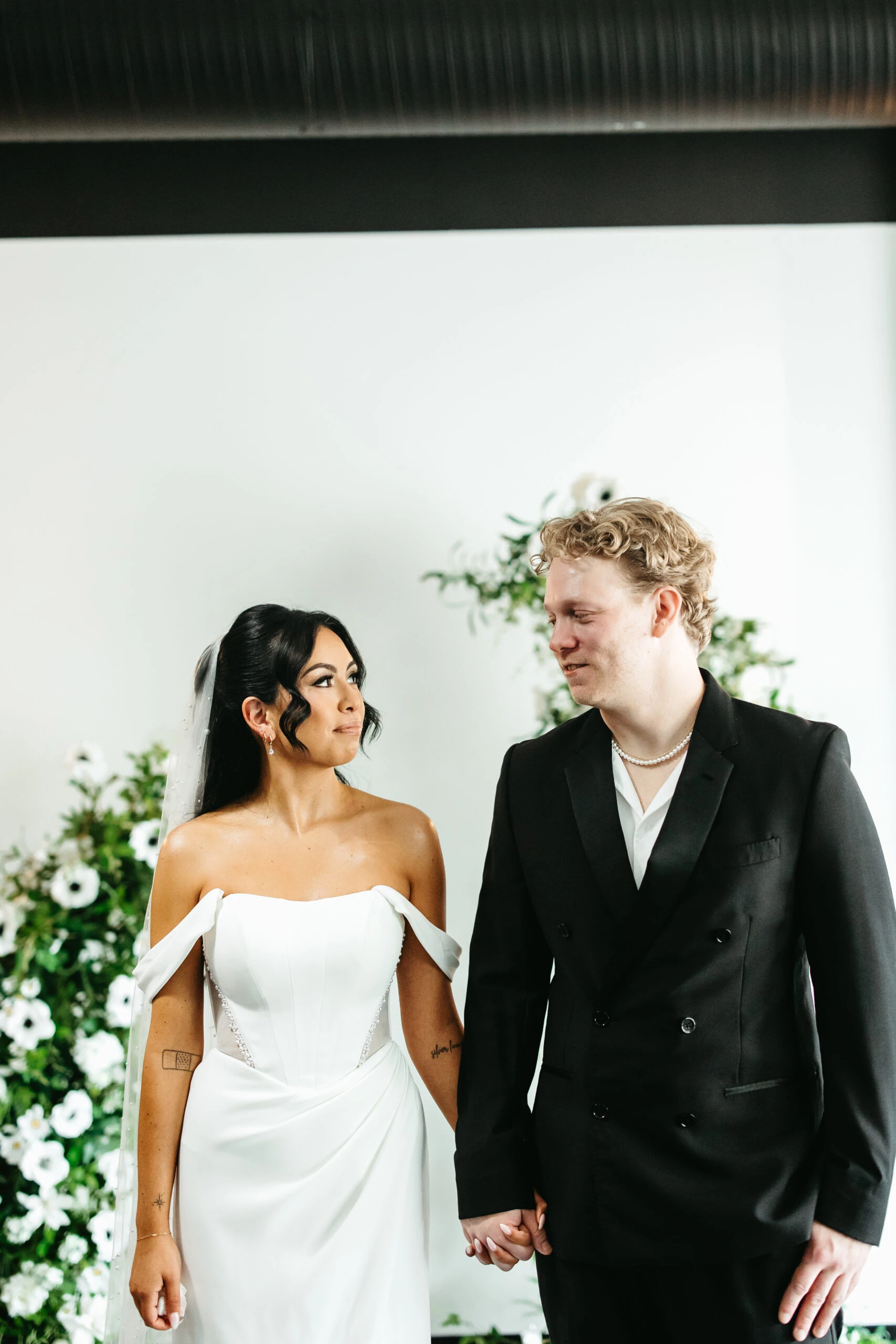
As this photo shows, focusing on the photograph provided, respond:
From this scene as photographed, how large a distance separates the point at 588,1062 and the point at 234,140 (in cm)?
259

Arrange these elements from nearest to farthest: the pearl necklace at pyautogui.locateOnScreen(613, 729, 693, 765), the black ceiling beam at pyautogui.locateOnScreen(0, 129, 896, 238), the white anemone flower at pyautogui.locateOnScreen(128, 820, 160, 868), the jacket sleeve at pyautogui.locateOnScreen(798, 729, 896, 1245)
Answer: the jacket sleeve at pyautogui.locateOnScreen(798, 729, 896, 1245)
the pearl necklace at pyautogui.locateOnScreen(613, 729, 693, 765)
the white anemone flower at pyautogui.locateOnScreen(128, 820, 160, 868)
the black ceiling beam at pyautogui.locateOnScreen(0, 129, 896, 238)

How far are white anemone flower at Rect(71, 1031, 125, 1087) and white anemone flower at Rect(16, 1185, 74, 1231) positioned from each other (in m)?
0.25

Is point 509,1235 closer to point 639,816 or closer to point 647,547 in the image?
point 639,816

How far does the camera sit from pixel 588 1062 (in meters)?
1.76

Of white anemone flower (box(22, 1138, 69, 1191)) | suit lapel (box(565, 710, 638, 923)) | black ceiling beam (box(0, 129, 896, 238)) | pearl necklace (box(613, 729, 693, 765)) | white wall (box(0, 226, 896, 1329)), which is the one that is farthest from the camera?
black ceiling beam (box(0, 129, 896, 238))

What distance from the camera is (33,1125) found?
245cm

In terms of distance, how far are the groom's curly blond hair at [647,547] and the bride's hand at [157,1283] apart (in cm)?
144

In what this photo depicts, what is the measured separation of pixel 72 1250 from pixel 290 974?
3.45ft

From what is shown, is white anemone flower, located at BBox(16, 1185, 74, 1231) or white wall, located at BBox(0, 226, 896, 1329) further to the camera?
white wall, located at BBox(0, 226, 896, 1329)

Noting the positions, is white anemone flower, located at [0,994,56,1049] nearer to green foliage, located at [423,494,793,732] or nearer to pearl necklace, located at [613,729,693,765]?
green foliage, located at [423,494,793,732]

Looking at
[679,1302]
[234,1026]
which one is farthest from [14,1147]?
[679,1302]

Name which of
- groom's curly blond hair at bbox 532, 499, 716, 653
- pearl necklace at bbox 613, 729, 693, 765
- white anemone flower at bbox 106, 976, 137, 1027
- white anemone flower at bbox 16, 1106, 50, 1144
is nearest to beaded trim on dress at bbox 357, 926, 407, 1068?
pearl necklace at bbox 613, 729, 693, 765

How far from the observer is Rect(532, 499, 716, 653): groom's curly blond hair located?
1841mm

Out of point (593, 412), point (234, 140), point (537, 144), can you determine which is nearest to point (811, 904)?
point (593, 412)
